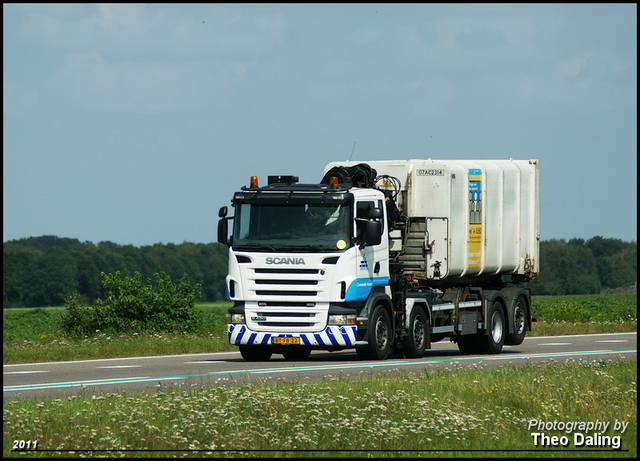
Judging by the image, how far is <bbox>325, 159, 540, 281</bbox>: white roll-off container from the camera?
2036cm

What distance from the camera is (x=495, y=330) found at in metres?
22.9

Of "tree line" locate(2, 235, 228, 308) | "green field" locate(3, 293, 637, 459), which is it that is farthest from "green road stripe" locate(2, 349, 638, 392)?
"tree line" locate(2, 235, 228, 308)

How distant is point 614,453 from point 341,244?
9314 millimetres

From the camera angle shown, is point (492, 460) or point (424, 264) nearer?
point (492, 460)

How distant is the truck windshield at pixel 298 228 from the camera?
58.8 ft

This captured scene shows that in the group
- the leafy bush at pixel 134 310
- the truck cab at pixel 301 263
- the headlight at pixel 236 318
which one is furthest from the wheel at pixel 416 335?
the leafy bush at pixel 134 310

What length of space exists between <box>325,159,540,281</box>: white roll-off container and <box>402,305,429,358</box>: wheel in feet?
2.59

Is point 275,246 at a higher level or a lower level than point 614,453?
higher

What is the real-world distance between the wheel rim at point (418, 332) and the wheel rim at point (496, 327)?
2.74m

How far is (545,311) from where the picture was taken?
1757 inches

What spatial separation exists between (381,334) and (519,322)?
19.5ft

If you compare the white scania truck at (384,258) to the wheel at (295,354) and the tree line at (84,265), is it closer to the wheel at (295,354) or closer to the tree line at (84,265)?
the wheel at (295,354)

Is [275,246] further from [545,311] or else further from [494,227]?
[545,311]

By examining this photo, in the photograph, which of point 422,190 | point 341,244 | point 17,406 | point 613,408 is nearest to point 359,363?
point 341,244
